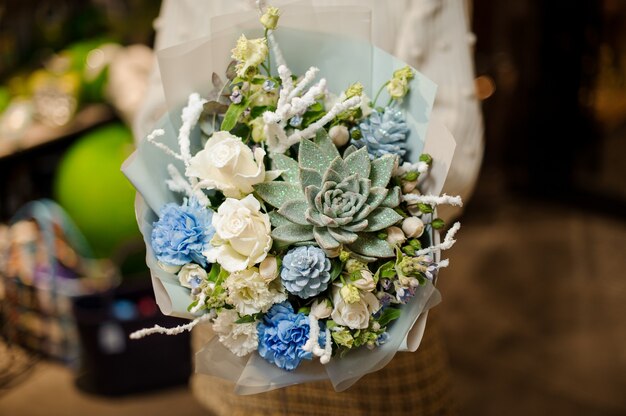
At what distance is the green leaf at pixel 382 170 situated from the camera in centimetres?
83

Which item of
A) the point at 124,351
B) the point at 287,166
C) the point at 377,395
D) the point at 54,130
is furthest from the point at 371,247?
the point at 54,130

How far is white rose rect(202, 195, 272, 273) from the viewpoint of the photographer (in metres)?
0.79

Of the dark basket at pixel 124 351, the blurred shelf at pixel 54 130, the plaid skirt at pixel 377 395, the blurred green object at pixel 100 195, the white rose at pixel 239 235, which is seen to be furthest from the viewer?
the blurred shelf at pixel 54 130

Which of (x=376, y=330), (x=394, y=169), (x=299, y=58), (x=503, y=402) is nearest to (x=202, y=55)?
(x=299, y=58)

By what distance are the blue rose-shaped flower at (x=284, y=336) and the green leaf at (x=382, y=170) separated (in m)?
0.18

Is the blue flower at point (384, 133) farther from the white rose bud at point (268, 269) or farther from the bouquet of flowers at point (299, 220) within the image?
the white rose bud at point (268, 269)

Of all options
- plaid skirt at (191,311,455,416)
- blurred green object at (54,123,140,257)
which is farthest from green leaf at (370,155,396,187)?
blurred green object at (54,123,140,257)

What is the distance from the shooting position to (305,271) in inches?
31.0

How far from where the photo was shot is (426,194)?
0.88m

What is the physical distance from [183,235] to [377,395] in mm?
464

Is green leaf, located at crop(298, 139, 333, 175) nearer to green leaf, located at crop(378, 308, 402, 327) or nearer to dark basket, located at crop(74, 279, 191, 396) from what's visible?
green leaf, located at crop(378, 308, 402, 327)

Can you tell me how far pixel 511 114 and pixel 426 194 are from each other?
8.68ft

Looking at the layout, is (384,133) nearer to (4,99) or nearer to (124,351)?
(124,351)

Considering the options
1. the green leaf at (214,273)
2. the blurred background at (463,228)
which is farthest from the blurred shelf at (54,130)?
the green leaf at (214,273)
